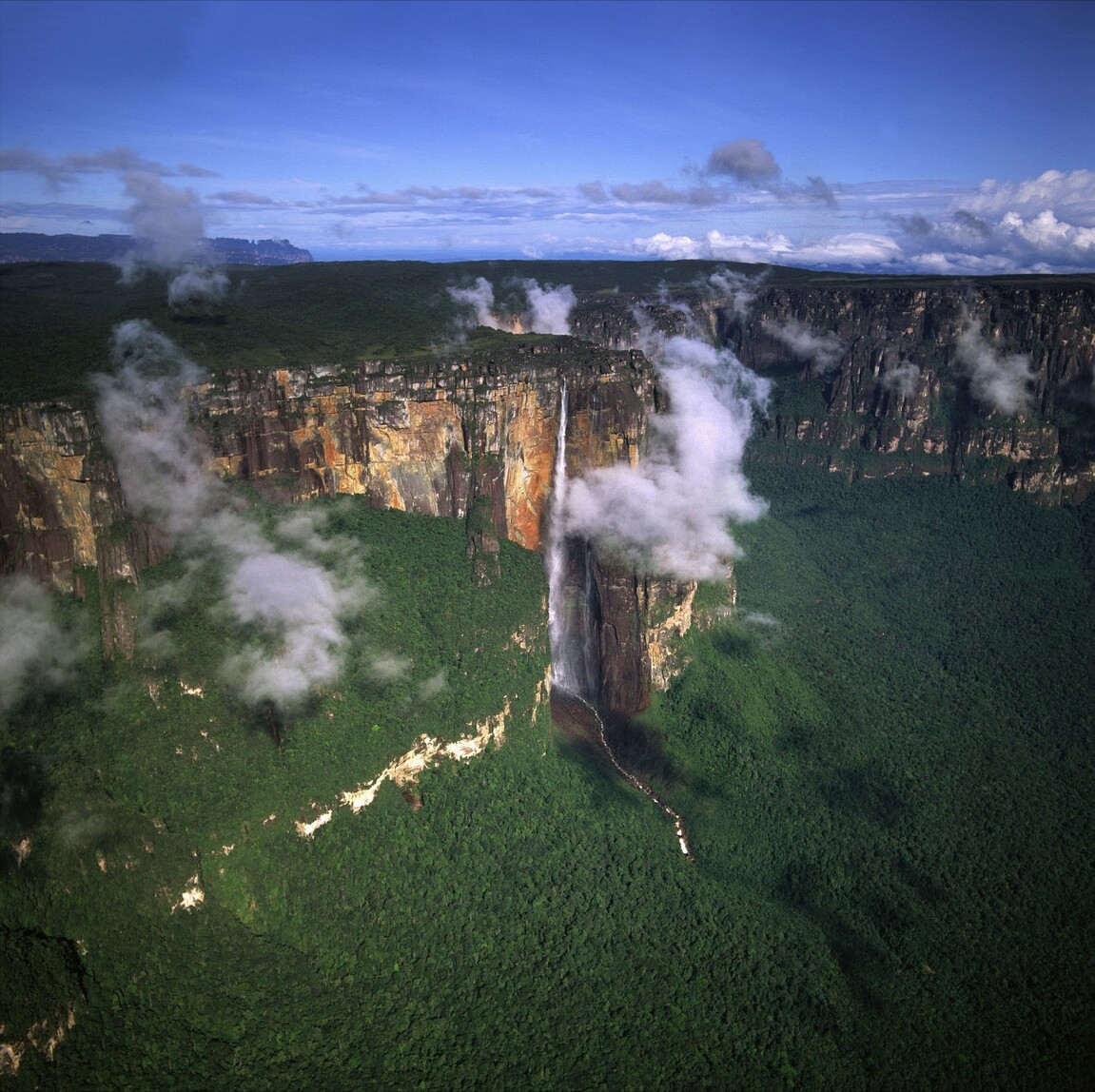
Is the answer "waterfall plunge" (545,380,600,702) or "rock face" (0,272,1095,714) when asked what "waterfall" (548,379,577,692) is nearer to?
"waterfall plunge" (545,380,600,702)

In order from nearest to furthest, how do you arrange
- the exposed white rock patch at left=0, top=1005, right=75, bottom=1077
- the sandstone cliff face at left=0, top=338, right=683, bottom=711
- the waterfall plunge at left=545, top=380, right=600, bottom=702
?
the exposed white rock patch at left=0, top=1005, right=75, bottom=1077
the sandstone cliff face at left=0, top=338, right=683, bottom=711
the waterfall plunge at left=545, top=380, right=600, bottom=702

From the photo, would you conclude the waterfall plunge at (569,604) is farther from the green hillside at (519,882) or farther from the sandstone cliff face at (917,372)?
the sandstone cliff face at (917,372)

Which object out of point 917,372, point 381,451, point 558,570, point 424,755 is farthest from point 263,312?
point 917,372

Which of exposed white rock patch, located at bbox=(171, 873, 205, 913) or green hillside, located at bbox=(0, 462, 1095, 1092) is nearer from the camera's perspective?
green hillside, located at bbox=(0, 462, 1095, 1092)

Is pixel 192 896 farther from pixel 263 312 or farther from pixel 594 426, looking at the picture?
pixel 263 312

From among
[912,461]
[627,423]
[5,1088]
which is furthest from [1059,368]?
[5,1088]

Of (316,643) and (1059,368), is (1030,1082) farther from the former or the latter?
(1059,368)

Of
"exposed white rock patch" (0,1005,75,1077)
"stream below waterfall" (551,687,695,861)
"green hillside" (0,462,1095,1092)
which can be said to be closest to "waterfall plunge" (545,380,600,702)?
"stream below waterfall" (551,687,695,861)
